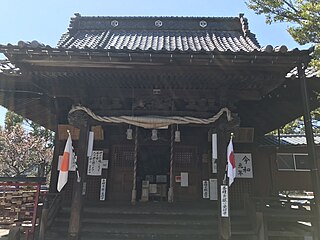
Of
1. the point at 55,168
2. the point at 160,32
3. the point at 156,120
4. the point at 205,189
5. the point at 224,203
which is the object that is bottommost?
the point at 224,203

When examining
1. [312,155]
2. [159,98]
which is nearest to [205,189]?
[159,98]

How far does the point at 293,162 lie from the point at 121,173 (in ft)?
29.6

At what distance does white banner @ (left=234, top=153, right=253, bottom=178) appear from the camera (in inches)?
339

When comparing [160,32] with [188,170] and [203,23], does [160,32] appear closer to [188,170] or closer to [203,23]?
[203,23]

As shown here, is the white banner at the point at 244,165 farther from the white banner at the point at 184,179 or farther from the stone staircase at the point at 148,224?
the stone staircase at the point at 148,224

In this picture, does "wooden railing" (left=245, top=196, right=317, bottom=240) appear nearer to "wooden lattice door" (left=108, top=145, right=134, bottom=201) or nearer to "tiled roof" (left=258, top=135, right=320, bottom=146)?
"wooden lattice door" (left=108, top=145, right=134, bottom=201)

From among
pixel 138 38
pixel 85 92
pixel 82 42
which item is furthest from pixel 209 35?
pixel 85 92

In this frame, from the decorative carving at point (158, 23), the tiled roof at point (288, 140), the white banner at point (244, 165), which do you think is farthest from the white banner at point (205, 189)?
the decorative carving at point (158, 23)

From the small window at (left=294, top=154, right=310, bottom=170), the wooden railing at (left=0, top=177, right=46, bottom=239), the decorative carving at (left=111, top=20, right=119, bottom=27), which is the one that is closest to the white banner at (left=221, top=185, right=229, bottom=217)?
the wooden railing at (left=0, top=177, right=46, bottom=239)

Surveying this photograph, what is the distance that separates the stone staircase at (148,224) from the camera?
241 inches

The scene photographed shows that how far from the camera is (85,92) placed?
601 centimetres

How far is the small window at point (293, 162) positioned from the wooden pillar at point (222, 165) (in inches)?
321

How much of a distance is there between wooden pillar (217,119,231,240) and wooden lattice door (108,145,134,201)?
146 inches

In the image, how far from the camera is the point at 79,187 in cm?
570
